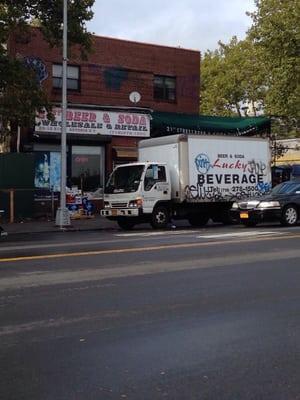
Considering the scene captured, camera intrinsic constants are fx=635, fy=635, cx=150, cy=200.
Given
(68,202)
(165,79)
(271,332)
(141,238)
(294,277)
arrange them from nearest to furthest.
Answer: (271,332) → (294,277) → (141,238) → (68,202) → (165,79)

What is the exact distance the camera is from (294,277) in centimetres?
988

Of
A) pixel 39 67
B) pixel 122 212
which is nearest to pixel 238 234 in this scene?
pixel 122 212

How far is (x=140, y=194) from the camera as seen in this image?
20125 millimetres

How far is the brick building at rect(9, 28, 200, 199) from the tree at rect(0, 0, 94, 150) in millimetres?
3470

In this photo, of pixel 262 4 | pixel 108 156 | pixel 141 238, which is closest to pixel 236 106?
pixel 262 4

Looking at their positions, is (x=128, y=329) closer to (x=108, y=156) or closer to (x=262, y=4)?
(x=108, y=156)

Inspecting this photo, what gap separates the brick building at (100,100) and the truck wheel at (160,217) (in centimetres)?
685

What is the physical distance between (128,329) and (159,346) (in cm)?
71

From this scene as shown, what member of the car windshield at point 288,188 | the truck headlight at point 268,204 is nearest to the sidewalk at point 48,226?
the truck headlight at point 268,204

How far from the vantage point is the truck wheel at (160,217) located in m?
20.5

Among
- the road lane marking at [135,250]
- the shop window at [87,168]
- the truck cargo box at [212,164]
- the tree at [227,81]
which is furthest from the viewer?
the tree at [227,81]

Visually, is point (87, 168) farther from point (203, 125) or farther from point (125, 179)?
point (125, 179)

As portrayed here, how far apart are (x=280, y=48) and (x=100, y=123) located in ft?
35.8

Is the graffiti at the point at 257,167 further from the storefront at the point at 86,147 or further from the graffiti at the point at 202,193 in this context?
the storefront at the point at 86,147
